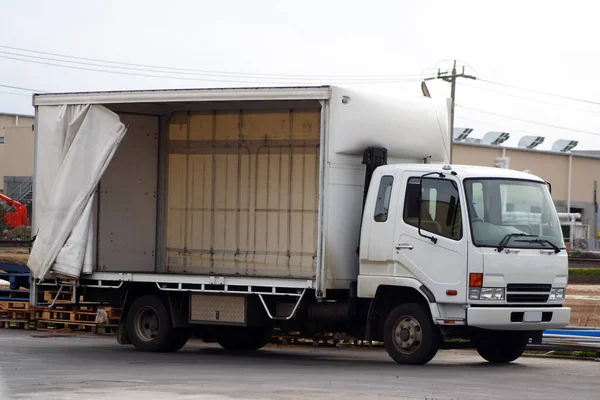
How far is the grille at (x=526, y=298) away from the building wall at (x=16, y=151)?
53500mm

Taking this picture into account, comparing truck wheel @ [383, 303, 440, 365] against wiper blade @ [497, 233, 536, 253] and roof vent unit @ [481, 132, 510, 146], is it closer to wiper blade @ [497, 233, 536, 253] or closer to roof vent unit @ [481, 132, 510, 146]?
wiper blade @ [497, 233, 536, 253]

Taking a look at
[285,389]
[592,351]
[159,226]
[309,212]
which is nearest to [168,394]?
[285,389]

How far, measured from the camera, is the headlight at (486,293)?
562 inches

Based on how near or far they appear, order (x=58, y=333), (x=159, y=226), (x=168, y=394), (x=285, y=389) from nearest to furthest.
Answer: (x=168, y=394), (x=285, y=389), (x=159, y=226), (x=58, y=333)

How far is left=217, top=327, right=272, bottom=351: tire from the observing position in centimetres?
1800

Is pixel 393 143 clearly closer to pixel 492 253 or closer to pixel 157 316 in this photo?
pixel 492 253

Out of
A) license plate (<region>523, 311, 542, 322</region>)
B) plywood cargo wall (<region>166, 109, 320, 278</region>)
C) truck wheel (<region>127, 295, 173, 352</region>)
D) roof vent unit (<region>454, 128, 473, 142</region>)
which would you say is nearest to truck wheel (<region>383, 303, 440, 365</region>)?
license plate (<region>523, 311, 542, 322</region>)

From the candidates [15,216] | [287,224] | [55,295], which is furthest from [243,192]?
[15,216]

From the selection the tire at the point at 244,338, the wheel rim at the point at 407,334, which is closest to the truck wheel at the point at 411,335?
the wheel rim at the point at 407,334

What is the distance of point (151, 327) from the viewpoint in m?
17.1

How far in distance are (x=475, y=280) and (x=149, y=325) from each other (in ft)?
17.5

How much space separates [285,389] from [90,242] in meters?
6.10

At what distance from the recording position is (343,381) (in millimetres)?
12672

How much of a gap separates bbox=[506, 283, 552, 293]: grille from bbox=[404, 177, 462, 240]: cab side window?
0.97m
